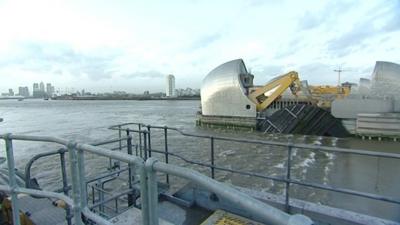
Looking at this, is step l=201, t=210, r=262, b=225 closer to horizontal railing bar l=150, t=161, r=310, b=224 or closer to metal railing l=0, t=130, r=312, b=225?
metal railing l=0, t=130, r=312, b=225

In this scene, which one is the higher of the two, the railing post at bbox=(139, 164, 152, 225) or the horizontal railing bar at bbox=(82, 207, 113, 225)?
the railing post at bbox=(139, 164, 152, 225)

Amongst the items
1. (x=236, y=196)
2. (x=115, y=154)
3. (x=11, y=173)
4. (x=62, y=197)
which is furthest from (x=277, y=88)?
(x=236, y=196)

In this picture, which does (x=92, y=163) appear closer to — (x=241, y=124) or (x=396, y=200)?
(x=396, y=200)

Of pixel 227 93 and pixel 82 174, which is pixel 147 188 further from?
pixel 227 93

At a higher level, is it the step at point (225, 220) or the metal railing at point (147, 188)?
the metal railing at point (147, 188)

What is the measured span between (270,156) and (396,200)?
36.4 ft

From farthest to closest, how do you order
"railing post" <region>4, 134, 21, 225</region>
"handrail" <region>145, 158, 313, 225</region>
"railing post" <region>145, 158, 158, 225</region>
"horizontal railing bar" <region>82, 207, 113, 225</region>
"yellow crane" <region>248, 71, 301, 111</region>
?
"yellow crane" <region>248, 71, 301, 111</region>
"railing post" <region>4, 134, 21, 225</region>
"horizontal railing bar" <region>82, 207, 113, 225</region>
"railing post" <region>145, 158, 158, 225</region>
"handrail" <region>145, 158, 313, 225</region>

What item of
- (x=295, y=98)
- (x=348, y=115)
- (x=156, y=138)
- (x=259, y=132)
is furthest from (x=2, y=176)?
(x=295, y=98)

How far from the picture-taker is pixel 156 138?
18781mm

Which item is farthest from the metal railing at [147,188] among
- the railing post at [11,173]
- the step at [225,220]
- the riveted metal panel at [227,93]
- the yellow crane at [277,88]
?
the yellow crane at [277,88]

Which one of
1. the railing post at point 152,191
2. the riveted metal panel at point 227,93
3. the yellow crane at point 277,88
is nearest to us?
the railing post at point 152,191

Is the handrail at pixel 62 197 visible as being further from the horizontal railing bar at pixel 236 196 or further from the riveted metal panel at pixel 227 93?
the riveted metal panel at pixel 227 93

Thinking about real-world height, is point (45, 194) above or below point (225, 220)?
above

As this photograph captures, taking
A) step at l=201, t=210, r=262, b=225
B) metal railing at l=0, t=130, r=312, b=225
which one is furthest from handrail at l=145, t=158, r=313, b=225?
step at l=201, t=210, r=262, b=225
